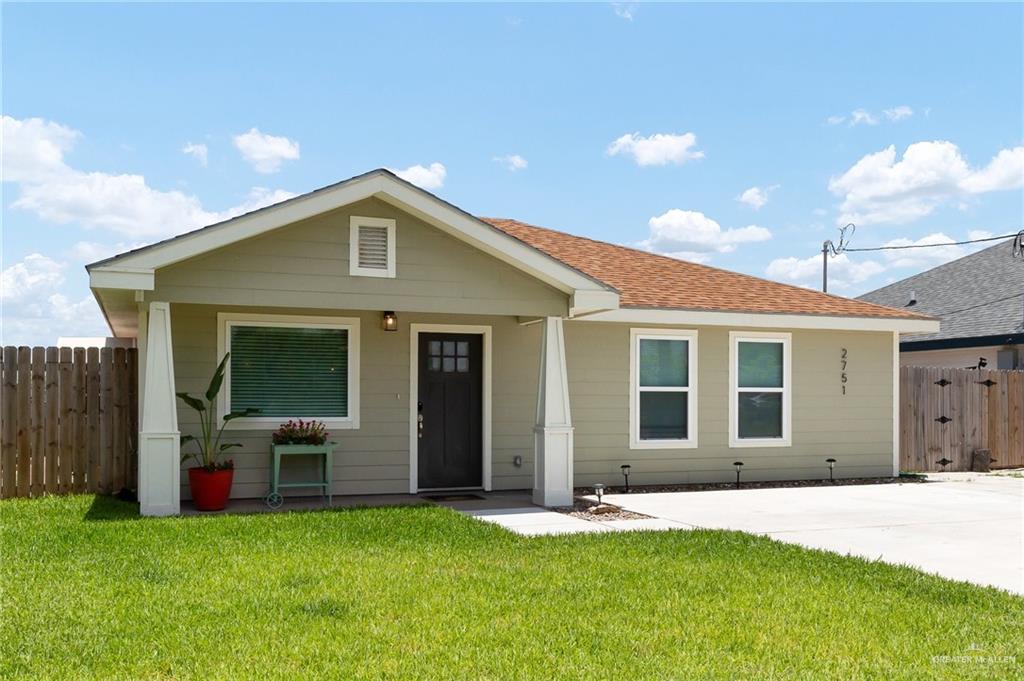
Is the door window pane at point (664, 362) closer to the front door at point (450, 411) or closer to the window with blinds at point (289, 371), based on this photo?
the front door at point (450, 411)

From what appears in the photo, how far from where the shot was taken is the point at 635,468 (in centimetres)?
1245

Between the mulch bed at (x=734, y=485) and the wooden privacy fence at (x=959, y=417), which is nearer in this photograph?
the mulch bed at (x=734, y=485)

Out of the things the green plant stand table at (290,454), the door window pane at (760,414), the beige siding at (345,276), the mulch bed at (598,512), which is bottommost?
the mulch bed at (598,512)

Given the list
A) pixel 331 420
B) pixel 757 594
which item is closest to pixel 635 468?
pixel 331 420

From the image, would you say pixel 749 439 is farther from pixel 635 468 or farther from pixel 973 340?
pixel 973 340

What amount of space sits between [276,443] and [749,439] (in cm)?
678

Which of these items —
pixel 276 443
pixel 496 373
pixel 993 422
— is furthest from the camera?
pixel 993 422

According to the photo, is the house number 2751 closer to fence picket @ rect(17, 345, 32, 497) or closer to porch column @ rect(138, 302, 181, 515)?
porch column @ rect(138, 302, 181, 515)

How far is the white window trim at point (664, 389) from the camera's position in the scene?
40.8 ft

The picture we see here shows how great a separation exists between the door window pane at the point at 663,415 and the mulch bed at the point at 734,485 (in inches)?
27.7

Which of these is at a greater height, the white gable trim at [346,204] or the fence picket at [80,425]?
the white gable trim at [346,204]

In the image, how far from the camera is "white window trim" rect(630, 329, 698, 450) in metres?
12.4

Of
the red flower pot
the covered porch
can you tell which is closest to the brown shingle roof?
the covered porch

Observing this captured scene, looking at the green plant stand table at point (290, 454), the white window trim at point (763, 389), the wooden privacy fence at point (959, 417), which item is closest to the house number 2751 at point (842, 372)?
the white window trim at point (763, 389)
